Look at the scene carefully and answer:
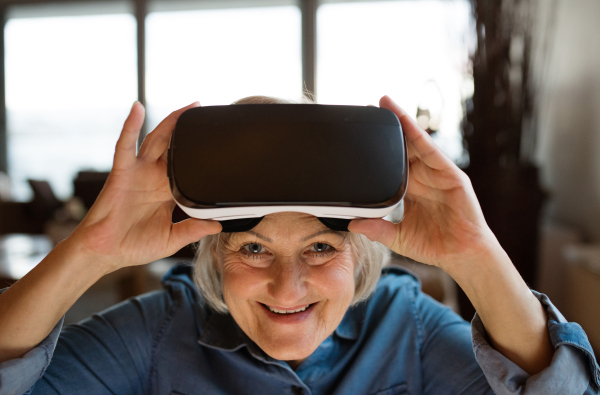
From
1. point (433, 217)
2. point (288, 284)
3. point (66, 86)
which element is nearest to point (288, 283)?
point (288, 284)

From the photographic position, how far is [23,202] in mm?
6129

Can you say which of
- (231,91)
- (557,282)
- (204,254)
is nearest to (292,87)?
(231,91)

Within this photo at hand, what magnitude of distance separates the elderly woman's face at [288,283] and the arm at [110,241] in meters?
0.12

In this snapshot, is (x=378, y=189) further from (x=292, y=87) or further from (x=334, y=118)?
(x=292, y=87)

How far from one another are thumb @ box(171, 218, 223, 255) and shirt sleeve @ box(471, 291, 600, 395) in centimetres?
56

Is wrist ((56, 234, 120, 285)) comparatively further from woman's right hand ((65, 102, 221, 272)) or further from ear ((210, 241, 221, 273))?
ear ((210, 241, 221, 273))

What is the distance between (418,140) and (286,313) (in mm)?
437

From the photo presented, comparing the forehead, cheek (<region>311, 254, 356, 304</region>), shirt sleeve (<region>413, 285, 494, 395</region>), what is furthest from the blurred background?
the forehead

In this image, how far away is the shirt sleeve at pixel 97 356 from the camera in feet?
2.70

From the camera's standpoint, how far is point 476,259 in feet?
2.78

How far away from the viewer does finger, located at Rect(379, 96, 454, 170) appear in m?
0.83

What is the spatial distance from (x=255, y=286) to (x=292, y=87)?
236 inches

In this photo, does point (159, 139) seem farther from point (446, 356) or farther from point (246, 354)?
point (446, 356)

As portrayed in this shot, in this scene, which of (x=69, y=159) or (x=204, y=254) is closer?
(x=204, y=254)
